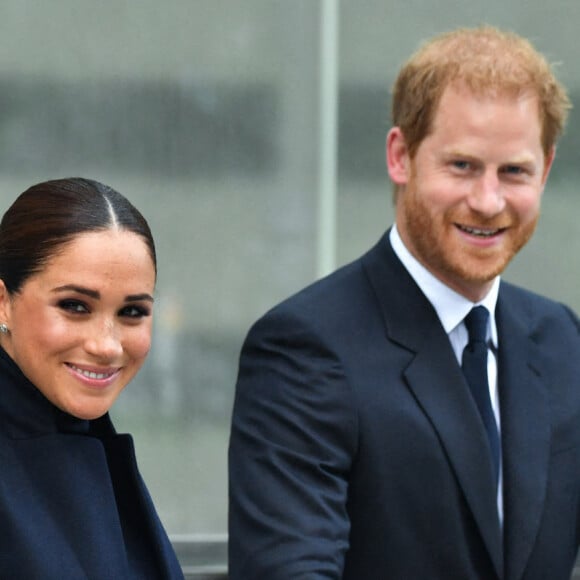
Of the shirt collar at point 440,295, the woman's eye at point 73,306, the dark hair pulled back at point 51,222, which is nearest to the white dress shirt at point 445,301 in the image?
the shirt collar at point 440,295

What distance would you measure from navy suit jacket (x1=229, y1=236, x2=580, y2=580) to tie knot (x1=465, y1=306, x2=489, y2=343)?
80 millimetres

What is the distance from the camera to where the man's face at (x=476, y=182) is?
3.61 metres

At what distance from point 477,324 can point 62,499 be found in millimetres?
1118

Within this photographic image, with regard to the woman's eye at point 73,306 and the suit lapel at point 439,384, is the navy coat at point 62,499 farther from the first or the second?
the suit lapel at point 439,384

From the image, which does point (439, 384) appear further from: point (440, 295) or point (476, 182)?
point (476, 182)

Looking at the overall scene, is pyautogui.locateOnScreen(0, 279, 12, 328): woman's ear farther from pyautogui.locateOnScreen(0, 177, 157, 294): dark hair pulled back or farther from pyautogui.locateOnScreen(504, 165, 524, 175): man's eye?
pyautogui.locateOnScreen(504, 165, 524, 175): man's eye

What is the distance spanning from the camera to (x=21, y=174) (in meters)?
4.99

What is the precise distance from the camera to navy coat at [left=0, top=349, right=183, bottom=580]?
2926mm

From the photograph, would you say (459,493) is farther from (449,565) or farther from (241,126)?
(241,126)

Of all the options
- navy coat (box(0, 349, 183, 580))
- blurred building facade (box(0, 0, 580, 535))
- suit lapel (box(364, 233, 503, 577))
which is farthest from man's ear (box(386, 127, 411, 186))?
blurred building facade (box(0, 0, 580, 535))

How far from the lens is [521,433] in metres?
3.70

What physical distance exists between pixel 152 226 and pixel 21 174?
0.42 metres

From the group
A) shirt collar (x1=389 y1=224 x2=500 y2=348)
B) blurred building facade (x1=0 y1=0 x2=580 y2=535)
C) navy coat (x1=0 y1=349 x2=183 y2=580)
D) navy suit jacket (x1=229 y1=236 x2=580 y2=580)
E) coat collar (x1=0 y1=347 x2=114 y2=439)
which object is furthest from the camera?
blurred building facade (x1=0 y1=0 x2=580 y2=535)

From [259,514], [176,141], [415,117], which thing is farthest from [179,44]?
[259,514]
